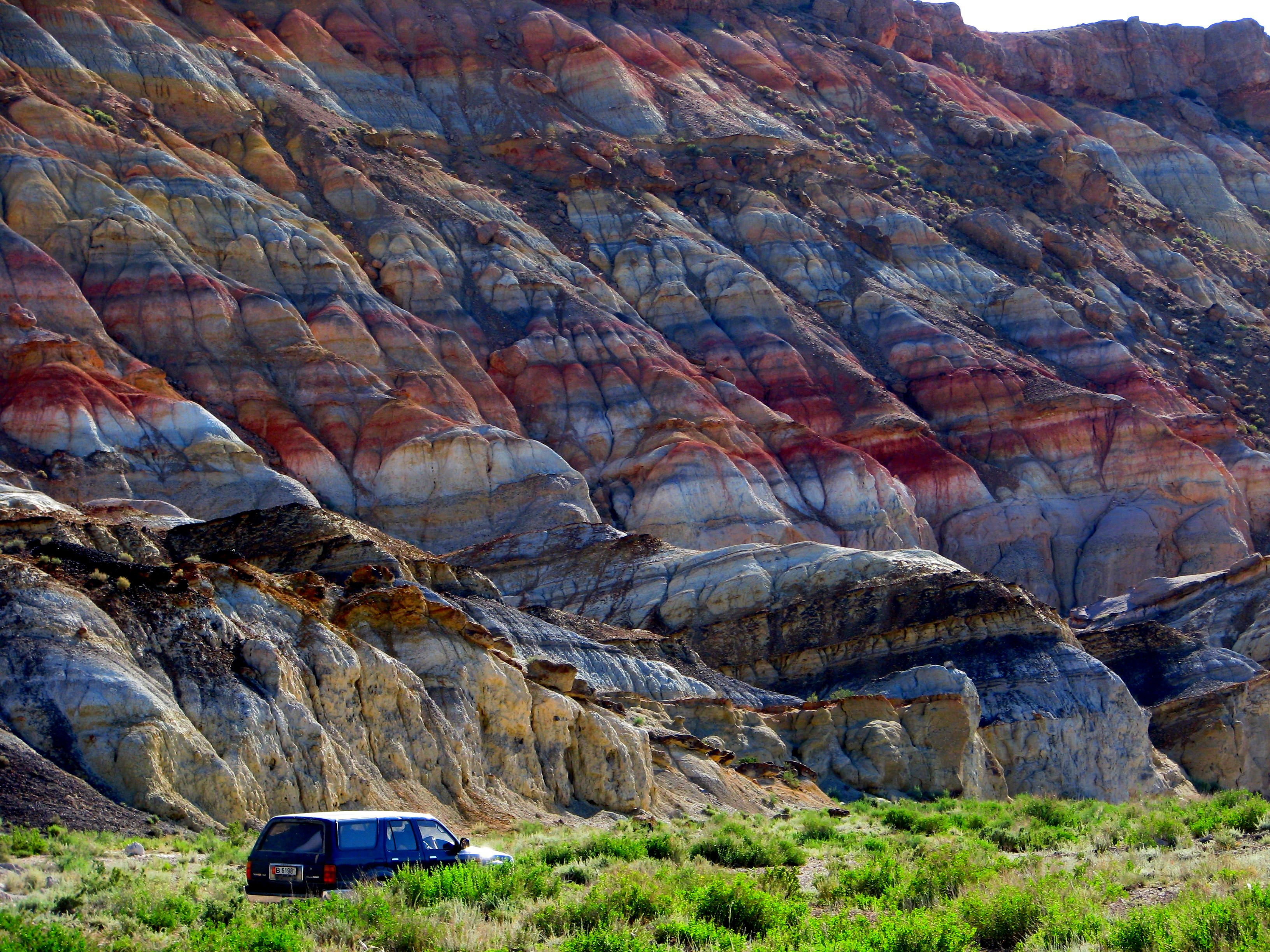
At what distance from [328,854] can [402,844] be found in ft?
3.41

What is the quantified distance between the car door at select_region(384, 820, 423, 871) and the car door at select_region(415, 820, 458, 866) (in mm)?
91

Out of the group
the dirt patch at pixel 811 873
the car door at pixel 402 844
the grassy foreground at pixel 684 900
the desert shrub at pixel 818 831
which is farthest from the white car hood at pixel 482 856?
the desert shrub at pixel 818 831

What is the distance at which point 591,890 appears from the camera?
15594mm

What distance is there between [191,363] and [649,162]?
122 ft

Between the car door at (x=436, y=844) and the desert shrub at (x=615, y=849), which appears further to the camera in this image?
the desert shrub at (x=615, y=849)

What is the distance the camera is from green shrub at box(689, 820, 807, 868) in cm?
2069

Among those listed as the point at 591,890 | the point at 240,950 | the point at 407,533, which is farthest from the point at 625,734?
the point at 407,533

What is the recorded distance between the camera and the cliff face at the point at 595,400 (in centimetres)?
3014

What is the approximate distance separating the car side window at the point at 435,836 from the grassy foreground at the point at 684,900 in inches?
28.6

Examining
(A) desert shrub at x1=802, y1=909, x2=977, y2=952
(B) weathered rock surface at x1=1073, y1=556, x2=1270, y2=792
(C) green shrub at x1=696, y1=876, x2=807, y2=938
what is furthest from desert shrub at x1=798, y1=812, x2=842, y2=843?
(B) weathered rock surface at x1=1073, y1=556, x2=1270, y2=792

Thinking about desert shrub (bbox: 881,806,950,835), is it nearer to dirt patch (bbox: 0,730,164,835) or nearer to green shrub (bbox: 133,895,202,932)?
dirt patch (bbox: 0,730,164,835)

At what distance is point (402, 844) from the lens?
52.3 feet

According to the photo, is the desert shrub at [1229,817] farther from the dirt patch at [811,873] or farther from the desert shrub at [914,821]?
the dirt patch at [811,873]

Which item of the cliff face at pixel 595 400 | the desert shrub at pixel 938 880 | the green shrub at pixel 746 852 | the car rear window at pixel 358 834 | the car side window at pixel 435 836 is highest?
the cliff face at pixel 595 400
